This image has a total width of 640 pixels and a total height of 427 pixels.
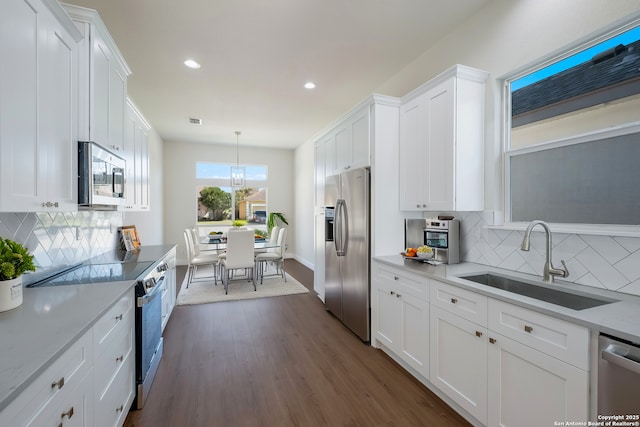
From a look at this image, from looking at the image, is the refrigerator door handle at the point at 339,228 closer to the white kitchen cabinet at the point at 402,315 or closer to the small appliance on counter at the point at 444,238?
the white kitchen cabinet at the point at 402,315

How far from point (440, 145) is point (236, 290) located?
3866mm

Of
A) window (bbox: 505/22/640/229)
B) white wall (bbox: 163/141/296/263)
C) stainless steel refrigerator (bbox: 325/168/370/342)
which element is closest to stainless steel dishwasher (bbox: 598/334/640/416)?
window (bbox: 505/22/640/229)

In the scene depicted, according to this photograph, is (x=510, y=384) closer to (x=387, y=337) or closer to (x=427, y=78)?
(x=387, y=337)

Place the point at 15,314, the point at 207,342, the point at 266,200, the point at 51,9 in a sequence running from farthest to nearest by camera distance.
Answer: the point at 266,200 < the point at 207,342 < the point at 51,9 < the point at 15,314

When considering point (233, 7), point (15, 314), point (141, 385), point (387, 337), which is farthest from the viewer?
point (387, 337)

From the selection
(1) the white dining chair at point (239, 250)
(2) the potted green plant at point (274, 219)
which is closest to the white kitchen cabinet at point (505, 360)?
(1) the white dining chair at point (239, 250)

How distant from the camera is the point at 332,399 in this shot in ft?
6.67

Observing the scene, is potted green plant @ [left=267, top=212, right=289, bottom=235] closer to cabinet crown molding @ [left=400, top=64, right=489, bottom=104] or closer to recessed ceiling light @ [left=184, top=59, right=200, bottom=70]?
recessed ceiling light @ [left=184, top=59, right=200, bottom=70]

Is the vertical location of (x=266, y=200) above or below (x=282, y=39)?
below

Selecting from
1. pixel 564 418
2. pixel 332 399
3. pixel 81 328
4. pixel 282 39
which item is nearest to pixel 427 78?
pixel 282 39

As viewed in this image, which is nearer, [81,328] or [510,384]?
[81,328]

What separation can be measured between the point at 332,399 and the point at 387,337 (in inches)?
31.5

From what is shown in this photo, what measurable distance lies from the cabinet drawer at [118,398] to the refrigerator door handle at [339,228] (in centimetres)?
217

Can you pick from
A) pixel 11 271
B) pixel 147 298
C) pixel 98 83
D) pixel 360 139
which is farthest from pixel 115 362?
pixel 360 139
